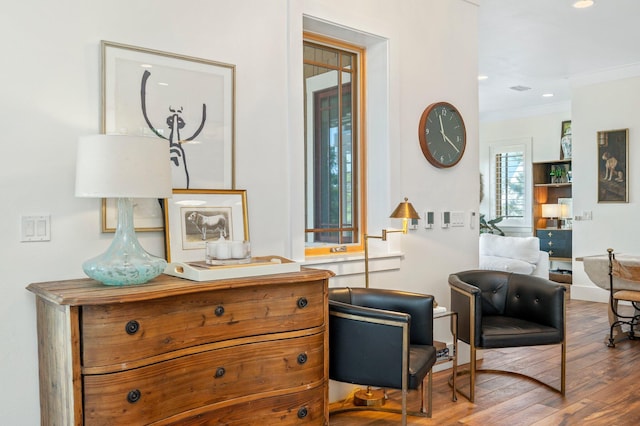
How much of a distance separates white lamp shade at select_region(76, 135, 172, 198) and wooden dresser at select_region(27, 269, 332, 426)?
378 millimetres

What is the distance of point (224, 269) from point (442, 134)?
7.89ft

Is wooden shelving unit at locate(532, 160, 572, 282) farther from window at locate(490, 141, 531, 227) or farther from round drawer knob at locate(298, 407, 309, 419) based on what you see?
round drawer knob at locate(298, 407, 309, 419)

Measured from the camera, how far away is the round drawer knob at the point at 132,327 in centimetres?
192

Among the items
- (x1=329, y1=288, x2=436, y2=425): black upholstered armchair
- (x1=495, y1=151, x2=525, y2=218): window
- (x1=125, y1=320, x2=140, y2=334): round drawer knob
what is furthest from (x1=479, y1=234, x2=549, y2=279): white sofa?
(x1=125, y1=320, x2=140, y2=334): round drawer knob

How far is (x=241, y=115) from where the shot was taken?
9.43ft

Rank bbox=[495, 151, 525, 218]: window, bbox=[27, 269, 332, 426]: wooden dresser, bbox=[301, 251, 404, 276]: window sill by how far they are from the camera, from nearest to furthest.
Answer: bbox=[27, 269, 332, 426]: wooden dresser → bbox=[301, 251, 404, 276]: window sill → bbox=[495, 151, 525, 218]: window

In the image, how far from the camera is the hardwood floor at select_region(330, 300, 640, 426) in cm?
308

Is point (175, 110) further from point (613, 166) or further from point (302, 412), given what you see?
point (613, 166)

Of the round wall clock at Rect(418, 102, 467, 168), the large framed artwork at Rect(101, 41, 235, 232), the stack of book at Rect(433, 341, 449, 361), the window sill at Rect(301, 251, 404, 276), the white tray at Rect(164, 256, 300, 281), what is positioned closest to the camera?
the white tray at Rect(164, 256, 300, 281)

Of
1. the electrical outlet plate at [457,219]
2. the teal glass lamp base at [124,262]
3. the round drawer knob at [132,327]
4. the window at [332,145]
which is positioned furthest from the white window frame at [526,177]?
the round drawer knob at [132,327]

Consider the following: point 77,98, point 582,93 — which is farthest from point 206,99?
point 582,93

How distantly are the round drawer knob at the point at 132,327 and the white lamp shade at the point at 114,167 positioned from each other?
479 millimetres

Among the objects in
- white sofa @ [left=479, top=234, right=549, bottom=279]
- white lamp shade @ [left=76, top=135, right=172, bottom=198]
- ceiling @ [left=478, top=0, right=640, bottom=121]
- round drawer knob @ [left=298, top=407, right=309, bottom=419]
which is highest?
ceiling @ [left=478, top=0, right=640, bottom=121]

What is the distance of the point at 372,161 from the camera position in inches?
146
